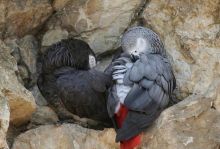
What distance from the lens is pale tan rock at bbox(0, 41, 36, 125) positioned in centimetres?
235

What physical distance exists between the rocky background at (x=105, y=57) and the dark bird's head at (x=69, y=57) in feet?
0.45

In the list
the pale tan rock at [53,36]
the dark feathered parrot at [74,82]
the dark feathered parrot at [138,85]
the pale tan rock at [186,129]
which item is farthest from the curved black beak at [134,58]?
the pale tan rock at [53,36]

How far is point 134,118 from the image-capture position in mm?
2301

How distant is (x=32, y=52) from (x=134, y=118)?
0.62 meters

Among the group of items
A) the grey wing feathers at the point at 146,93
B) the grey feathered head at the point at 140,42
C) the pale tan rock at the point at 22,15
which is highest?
the pale tan rock at the point at 22,15

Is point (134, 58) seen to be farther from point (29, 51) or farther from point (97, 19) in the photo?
point (29, 51)

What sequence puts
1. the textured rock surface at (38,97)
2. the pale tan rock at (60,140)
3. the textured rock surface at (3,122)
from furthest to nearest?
the textured rock surface at (38,97), the pale tan rock at (60,140), the textured rock surface at (3,122)

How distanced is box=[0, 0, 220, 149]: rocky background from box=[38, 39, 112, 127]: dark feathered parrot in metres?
0.07

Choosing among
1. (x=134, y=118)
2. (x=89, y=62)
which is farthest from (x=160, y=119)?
(x=89, y=62)

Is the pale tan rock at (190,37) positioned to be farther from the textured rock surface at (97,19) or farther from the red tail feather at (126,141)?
the red tail feather at (126,141)

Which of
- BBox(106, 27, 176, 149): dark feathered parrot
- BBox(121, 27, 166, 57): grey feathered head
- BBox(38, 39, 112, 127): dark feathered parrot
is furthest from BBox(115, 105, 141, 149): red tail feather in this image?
BBox(121, 27, 166, 57): grey feathered head

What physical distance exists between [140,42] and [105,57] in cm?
28

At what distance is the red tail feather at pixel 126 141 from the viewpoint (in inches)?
91.2

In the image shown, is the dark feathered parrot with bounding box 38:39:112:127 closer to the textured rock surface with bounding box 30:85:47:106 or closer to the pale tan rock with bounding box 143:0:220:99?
the textured rock surface with bounding box 30:85:47:106
